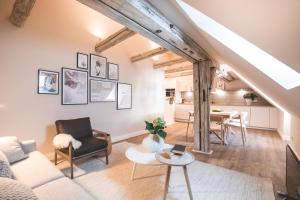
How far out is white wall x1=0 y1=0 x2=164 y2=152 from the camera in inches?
99.8

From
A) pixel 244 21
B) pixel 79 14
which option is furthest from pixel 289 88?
pixel 79 14

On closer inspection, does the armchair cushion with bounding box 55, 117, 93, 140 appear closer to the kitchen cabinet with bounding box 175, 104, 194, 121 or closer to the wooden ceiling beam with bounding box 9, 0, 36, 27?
the wooden ceiling beam with bounding box 9, 0, 36, 27

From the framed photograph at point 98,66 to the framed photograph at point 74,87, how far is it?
0.20 m

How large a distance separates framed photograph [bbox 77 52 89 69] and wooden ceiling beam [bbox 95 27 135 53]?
337 mm

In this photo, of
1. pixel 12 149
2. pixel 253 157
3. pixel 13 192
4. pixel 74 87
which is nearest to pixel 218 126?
pixel 253 157

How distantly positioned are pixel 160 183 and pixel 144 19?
2.10 metres

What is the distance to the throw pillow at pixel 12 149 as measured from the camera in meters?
1.79

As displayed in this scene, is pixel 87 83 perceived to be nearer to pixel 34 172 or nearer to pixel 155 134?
pixel 155 134

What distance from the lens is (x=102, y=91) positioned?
12.8 feet

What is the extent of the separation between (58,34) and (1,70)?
3.70 ft

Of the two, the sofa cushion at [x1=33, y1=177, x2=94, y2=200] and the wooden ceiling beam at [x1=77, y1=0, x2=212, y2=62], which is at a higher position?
the wooden ceiling beam at [x1=77, y1=0, x2=212, y2=62]

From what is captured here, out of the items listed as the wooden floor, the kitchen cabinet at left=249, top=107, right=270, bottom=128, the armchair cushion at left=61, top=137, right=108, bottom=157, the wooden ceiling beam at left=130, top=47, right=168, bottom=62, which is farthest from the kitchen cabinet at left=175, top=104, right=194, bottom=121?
the armchair cushion at left=61, top=137, right=108, bottom=157

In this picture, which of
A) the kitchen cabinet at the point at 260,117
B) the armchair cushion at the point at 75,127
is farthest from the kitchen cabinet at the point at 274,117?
the armchair cushion at the point at 75,127

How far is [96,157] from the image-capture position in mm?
3172
